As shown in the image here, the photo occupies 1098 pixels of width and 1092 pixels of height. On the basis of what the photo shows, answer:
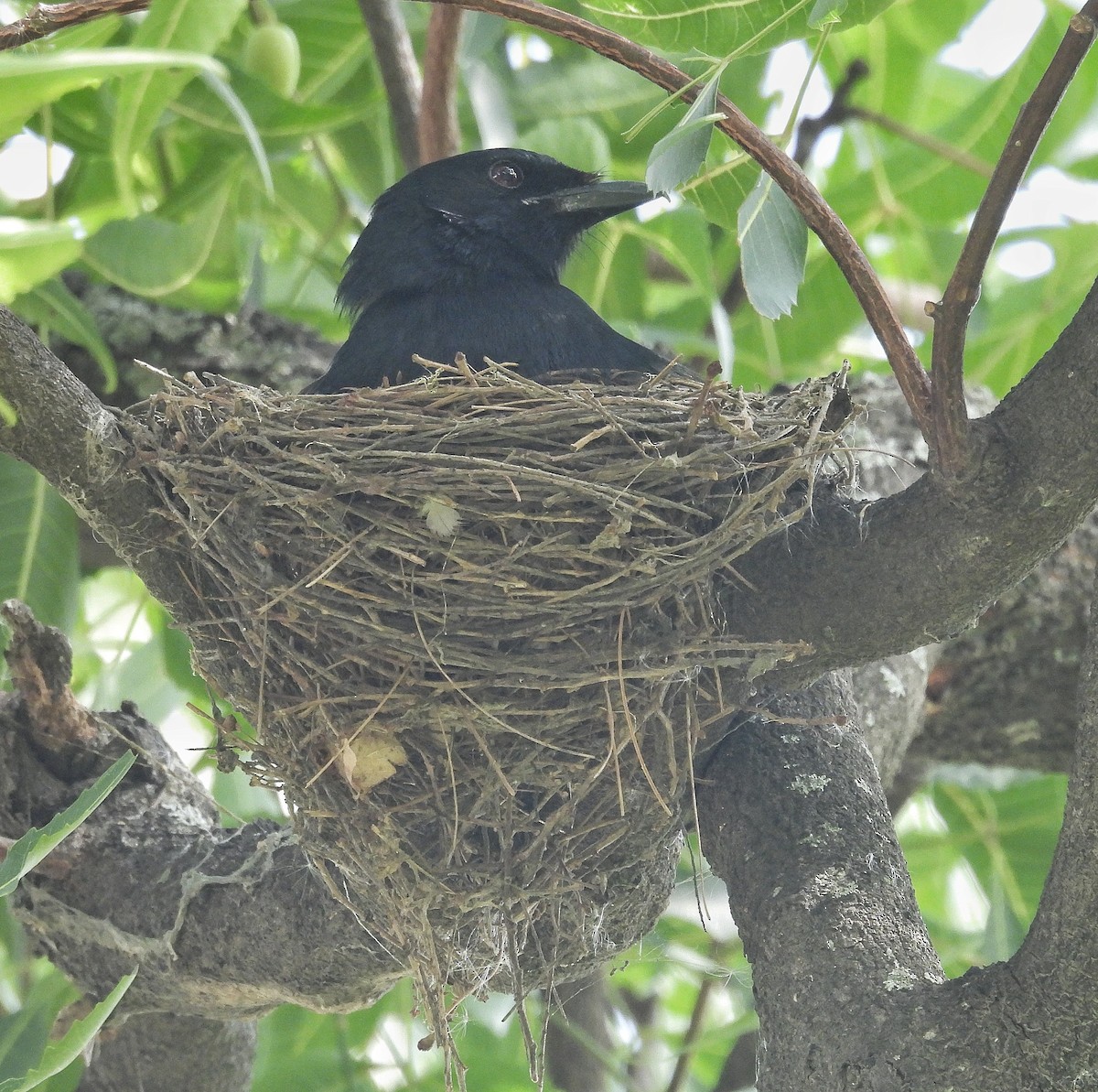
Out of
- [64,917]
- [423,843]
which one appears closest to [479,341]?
[423,843]

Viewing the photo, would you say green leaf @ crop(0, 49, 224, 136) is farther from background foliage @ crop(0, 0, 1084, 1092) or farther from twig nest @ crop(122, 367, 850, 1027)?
background foliage @ crop(0, 0, 1084, 1092)

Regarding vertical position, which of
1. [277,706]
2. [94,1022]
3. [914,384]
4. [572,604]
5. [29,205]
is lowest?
[94,1022]

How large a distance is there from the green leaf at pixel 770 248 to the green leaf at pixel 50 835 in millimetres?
1170

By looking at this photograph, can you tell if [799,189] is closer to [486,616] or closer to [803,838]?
[486,616]

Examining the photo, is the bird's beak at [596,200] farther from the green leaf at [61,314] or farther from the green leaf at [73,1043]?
the green leaf at [73,1043]

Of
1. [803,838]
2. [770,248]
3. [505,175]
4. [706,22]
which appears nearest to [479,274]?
[505,175]

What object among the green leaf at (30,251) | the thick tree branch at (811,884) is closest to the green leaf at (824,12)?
the green leaf at (30,251)

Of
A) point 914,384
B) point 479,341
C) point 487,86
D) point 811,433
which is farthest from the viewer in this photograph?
point 487,86

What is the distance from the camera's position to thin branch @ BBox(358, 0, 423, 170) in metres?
3.83

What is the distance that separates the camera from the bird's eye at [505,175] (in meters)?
3.65

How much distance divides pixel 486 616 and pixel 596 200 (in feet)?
5.30

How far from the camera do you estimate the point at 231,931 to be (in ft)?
9.37

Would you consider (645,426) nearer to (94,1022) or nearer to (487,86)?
(94,1022)

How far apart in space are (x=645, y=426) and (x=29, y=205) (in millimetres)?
2525
